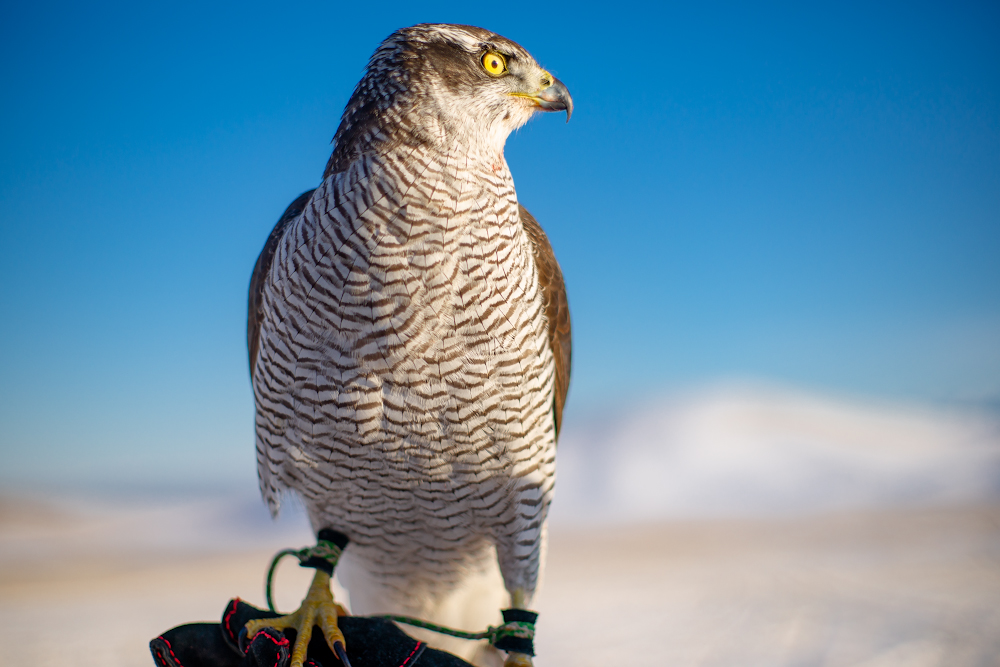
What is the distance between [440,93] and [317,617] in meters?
2.06

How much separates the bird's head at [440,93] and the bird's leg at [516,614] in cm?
191

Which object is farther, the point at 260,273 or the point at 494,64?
the point at 260,273

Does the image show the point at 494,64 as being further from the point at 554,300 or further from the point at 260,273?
the point at 260,273

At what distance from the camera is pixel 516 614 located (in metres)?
2.70

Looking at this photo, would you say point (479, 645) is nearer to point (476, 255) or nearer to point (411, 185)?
point (476, 255)

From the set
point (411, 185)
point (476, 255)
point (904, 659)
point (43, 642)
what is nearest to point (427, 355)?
point (476, 255)

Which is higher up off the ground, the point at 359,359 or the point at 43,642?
the point at 359,359

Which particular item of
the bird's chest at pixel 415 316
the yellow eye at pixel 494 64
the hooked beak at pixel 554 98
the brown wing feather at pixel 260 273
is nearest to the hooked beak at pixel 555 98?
the hooked beak at pixel 554 98

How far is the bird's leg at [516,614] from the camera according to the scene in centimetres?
266

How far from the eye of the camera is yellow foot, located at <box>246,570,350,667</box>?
2.29 meters

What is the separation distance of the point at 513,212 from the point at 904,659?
3.40 m

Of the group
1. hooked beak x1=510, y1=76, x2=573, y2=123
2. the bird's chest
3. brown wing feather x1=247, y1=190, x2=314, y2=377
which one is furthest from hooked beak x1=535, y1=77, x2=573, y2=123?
brown wing feather x1=247, y1=190, x2=314, y2=377

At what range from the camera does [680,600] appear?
4.87m

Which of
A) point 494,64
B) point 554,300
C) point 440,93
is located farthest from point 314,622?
point 494,64
